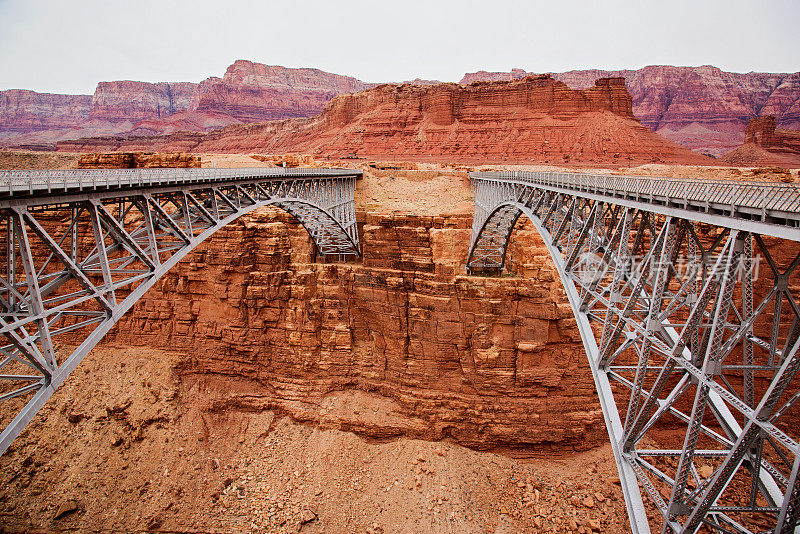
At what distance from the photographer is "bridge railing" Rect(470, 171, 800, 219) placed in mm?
5965

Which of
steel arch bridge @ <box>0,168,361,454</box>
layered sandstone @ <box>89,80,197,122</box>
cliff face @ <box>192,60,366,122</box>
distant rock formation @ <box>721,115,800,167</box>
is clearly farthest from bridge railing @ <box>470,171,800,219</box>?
layered sandstone @ <box>89,80,197,122</box>

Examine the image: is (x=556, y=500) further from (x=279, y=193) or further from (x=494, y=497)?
(x=279, y=193)

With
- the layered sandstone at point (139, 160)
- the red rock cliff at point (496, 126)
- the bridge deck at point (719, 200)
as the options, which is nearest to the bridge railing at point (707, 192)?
the bridge deck at point (719, 200)

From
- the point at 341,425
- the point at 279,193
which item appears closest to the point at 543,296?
the point at 341,425

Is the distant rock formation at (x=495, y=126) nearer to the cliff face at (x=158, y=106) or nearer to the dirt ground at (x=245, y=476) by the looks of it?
the dirt ground at (x=245, y=476)

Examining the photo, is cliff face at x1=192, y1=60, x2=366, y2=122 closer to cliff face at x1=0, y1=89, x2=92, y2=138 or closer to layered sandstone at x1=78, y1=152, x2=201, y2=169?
cliff face at x1=0, y1=89, x2=92, y2=138

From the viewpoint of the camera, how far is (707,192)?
293 inches

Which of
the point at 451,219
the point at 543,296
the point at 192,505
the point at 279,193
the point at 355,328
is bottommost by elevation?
the point at 192,505

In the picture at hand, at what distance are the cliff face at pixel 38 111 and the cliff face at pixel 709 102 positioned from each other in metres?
169

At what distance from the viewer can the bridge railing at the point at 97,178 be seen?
27.6 ft

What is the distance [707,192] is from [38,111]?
570 ft

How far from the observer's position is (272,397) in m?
25.0

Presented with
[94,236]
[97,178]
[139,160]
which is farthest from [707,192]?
[139,160]

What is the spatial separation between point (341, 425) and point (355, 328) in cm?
599
